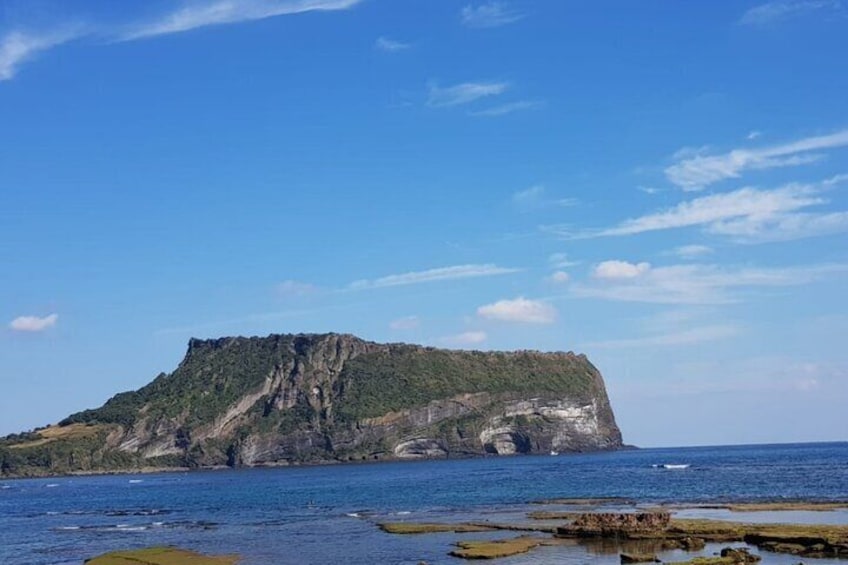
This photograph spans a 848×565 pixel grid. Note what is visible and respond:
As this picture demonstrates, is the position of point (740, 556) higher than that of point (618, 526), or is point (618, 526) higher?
point (618, 526)

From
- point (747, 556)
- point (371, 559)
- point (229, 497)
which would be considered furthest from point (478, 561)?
point (229, 497)

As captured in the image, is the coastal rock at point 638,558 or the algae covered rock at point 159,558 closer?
the coastal rock at point 638,558

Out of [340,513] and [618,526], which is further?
[340,513]

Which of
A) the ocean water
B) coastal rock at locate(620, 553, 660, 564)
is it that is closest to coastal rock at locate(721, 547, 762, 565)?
the ocean water

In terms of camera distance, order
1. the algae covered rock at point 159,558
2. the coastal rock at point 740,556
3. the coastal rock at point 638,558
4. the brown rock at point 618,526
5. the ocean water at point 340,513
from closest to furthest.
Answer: the coastal rock at point 740,556, the coastal rock at point 638,558, the algae covered rock at point 159,558, the brown rock at point 618,526, the ocean water at point 340,513

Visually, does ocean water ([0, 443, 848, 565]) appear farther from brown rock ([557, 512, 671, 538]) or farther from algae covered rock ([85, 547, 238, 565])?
brown rock ([557, 512, 671, 538])

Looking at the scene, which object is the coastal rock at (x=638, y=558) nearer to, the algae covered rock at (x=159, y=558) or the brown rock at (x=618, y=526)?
the brown rock at (x=618, y=526)

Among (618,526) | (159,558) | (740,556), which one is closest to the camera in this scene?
(740,556)

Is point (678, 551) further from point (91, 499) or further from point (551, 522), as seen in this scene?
point (91, 499)

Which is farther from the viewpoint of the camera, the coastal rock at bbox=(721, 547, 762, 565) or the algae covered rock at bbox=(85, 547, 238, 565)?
the algae covered rock at bbox=(85, 547, 238, 565)

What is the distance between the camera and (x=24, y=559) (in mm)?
A: 77812

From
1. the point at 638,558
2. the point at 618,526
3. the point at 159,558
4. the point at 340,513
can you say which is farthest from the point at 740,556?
the point at 340,513

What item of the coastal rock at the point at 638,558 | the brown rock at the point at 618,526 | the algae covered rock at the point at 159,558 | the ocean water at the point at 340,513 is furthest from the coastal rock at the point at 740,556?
the algae covered rock at the point at 159,558

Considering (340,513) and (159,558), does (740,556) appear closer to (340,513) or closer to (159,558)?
(159,558)
